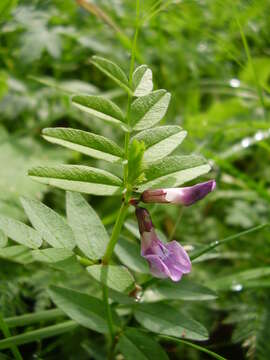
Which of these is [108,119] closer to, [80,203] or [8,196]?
[80,203]

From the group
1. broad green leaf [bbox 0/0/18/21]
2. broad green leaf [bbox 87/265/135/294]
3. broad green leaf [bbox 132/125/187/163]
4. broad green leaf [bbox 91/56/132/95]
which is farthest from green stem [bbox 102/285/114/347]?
broad green leaf [bbox 0/0/18/21]

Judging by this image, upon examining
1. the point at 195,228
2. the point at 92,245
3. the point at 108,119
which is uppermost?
the point at 108,119

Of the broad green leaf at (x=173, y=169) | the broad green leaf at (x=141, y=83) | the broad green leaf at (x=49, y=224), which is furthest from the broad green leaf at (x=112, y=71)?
the broad green leaf at (x=49, y=224)

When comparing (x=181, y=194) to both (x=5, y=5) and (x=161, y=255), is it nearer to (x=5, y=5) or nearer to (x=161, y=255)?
(x=161, y=255)

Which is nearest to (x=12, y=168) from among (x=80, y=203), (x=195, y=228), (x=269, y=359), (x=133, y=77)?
(x=195, y=228)

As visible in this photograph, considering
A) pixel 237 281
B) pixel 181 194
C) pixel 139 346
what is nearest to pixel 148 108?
pixel 181 194

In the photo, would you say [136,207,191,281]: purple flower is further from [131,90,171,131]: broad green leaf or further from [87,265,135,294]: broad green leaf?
[131,90,171,131]: broad green leaf

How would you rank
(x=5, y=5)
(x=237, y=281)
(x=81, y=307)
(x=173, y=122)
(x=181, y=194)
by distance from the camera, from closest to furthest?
(x=181, y=194) < (x=81, y=307) < (x=237, y=281) < (x=5, y=5) < (x=173, y=122)
